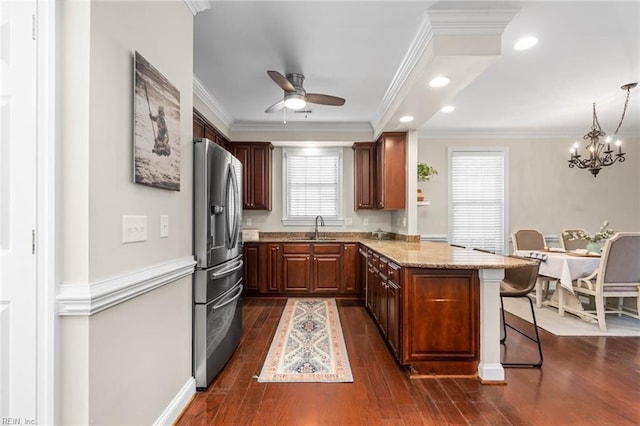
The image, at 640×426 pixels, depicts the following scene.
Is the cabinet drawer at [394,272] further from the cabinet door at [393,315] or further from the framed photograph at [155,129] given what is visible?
the framed photograph at [155,129]

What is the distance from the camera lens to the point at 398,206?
4551 millimetres

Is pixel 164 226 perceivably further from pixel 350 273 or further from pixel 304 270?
pixel 350 273

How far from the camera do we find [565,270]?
3637mm

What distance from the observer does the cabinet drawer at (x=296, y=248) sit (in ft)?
15.5

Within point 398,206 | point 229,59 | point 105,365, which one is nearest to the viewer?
point 105,365

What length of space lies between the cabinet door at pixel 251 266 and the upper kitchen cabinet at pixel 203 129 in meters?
1.64

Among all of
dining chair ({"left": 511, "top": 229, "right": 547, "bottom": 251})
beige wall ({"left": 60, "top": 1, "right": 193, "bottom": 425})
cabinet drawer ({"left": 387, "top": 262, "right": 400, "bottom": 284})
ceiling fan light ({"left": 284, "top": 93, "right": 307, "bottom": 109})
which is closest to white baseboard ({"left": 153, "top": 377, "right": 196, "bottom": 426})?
beige wall ({"left": 60, "top": 1, "right": 193, "bottom": 425})

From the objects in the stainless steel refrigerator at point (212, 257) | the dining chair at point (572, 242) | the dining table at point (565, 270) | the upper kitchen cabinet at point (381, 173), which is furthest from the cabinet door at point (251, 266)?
the dining chair at point (572, 242)

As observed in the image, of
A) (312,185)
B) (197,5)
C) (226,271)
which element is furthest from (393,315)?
(312,185)

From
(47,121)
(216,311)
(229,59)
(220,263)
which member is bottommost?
(216,311)

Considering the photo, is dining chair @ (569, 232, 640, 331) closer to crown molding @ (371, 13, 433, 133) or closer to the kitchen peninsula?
the kitchen peninsula

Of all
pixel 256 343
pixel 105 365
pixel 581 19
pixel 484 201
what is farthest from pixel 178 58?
pixel 484 201

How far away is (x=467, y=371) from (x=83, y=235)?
8.64 ft

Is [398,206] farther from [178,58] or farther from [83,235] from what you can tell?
[83,235]
